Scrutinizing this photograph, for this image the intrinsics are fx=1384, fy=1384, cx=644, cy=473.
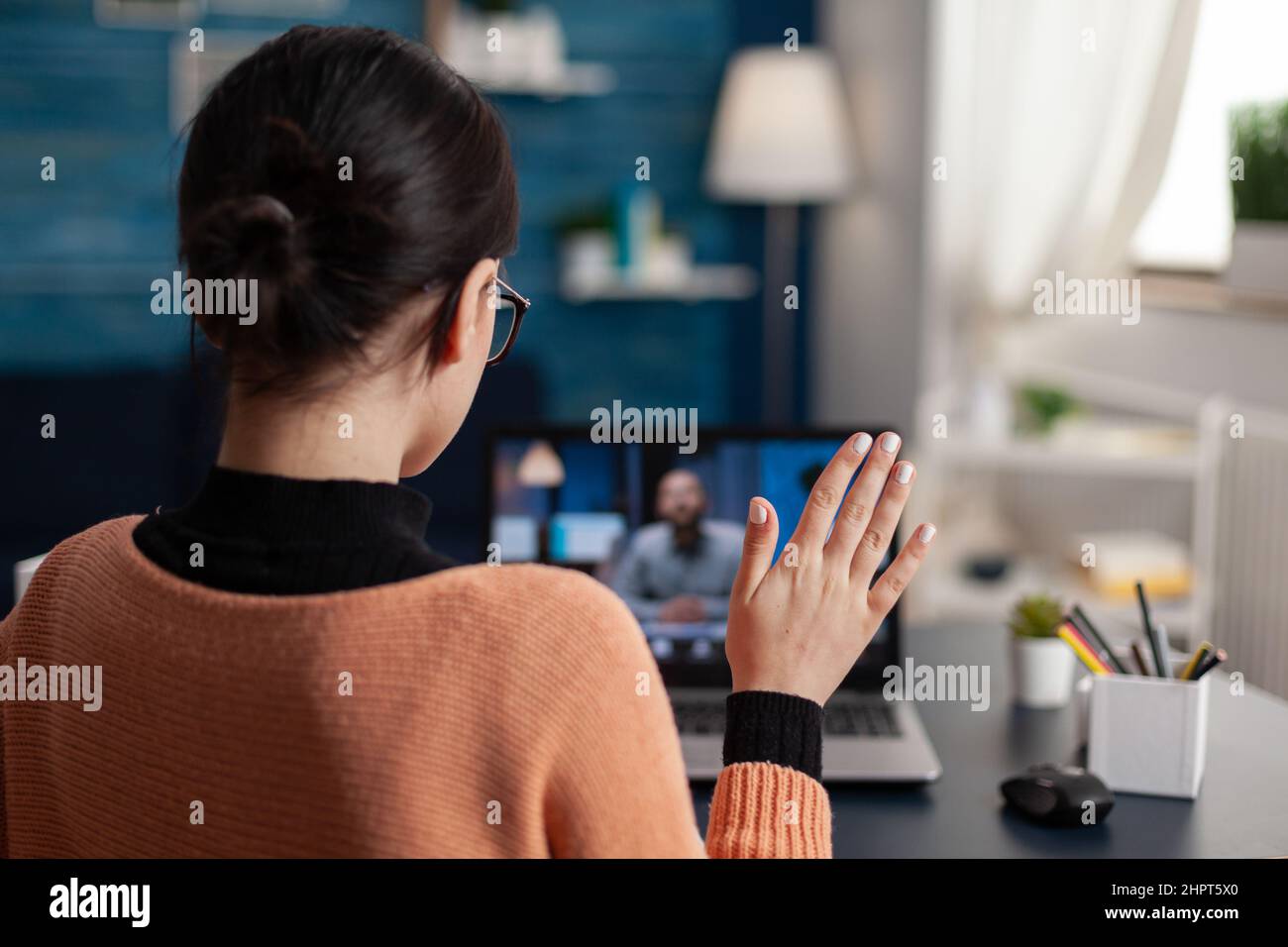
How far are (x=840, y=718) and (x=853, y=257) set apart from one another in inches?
110

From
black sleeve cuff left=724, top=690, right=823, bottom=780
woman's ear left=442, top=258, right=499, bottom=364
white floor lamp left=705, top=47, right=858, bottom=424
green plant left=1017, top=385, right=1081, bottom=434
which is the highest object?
white floor lamp left=705, top=47, right=858, bottom=424

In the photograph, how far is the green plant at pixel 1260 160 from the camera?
7.94 feet

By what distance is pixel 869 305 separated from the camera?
3916 millimetres

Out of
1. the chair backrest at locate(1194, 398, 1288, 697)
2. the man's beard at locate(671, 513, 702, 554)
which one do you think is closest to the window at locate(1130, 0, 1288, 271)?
the chair backrest at locate(1194, 398, 1288, 697)

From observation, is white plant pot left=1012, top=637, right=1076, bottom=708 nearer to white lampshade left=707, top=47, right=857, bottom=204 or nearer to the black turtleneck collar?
the black turtleneck collar

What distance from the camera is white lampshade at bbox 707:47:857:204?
12.5 ft

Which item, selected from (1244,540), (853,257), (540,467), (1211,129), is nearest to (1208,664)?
(540,467)

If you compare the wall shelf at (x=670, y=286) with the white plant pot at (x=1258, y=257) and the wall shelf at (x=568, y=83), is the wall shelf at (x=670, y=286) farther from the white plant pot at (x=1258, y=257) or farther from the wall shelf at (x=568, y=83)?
the white plant pot at (x=1258, y=257)

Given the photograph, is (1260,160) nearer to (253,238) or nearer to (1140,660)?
(1140,660)

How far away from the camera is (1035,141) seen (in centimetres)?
326

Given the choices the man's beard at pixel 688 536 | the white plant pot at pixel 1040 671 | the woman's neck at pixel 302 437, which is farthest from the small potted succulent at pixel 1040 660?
the woman's neck at pixel 302 437

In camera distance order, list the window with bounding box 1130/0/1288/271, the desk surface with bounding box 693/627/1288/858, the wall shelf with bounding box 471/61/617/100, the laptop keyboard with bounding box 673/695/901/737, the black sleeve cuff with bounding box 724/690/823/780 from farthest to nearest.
Answer: the wall shelf with bounding box 471/61/617/100 → the window with bounding box 1130/0/1288/271 → the laptop keyboard with bounding box 673/695/901/737 → the desk surface with bounding box 693/627/1288/858 → the black sleeve cuff with bounding box 724/690/823/780

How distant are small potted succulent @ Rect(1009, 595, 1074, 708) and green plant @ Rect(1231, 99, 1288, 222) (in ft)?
4.25
